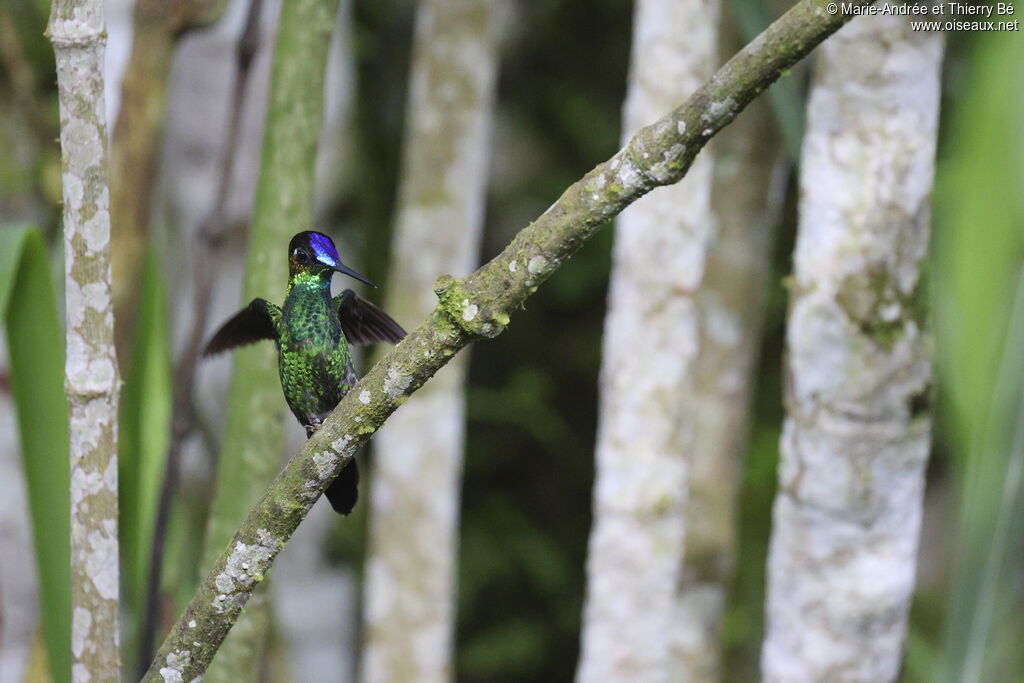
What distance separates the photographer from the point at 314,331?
634 millimetres

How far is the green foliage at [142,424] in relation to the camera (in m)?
0.95

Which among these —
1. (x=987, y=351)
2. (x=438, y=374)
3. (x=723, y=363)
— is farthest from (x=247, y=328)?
(x=723, y=363)

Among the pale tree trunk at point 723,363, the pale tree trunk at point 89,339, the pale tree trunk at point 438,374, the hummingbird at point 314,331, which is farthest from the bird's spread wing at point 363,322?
the pale tree trunk at point 723,363

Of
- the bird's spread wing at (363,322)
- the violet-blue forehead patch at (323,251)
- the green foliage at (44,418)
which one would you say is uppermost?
the violet-blue forehead patch at (323,251)

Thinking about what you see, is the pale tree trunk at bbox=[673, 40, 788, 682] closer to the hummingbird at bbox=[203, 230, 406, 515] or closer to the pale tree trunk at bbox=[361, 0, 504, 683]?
the pale tree trunk at bbox=[361, 0, 504, 683]

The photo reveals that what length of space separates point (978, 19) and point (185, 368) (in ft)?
3.06

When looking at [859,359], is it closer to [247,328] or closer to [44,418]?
[247,328]

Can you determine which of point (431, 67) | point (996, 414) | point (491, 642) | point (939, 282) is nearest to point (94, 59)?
point (996, 414)

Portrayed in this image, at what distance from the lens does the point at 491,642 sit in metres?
2.49

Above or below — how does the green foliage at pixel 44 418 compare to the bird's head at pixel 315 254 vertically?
below

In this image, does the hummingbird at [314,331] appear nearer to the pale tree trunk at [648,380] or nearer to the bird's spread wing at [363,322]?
the bird's spread wing at [363,322]

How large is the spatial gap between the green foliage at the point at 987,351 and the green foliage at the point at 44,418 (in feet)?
2.19

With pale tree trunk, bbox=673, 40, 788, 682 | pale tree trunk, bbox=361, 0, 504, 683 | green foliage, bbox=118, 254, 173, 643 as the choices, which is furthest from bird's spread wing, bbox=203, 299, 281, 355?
pale tree trunk, bbox=673, 40, 788, 682

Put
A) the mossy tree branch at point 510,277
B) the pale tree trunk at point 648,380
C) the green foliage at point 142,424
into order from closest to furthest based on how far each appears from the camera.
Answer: the mossy tree branch at point 510,277 → the green foliage at point 142,424 → the pale tree trunk at point 648,380
